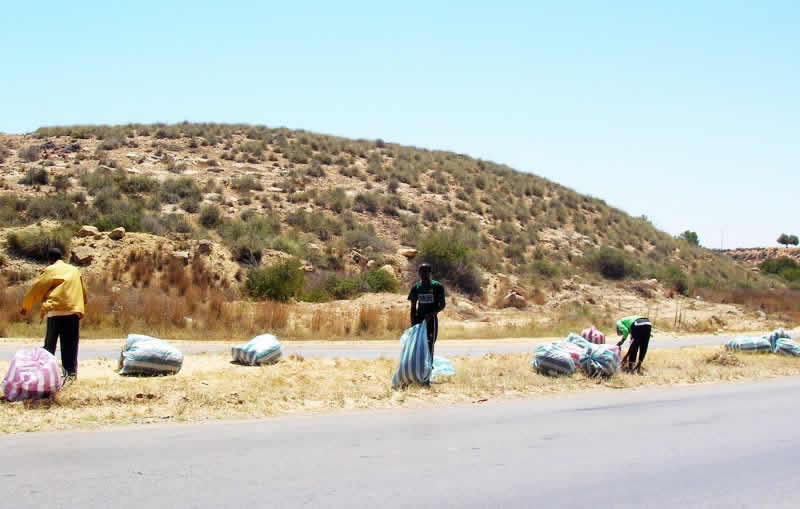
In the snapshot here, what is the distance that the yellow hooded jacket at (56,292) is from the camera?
36.9 feet

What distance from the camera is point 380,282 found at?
33094 millimetres

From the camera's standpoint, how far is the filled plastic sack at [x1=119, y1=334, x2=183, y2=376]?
12.8 meters

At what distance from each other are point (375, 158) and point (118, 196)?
2381 centimetres

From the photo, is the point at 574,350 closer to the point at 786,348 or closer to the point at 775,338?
the point at 786,348

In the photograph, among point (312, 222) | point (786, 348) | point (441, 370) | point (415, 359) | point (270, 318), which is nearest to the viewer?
point (415, 359)

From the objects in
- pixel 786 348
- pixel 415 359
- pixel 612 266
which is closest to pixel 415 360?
pixel 415 359

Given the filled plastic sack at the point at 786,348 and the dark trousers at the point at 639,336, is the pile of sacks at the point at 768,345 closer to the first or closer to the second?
the filled plastic sack at the point at 786,348

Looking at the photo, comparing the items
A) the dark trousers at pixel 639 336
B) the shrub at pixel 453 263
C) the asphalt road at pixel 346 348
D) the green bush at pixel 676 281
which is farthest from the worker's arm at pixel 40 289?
the green bush at pixel 676 281

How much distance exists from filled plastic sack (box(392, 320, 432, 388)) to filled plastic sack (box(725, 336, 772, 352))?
37.6 feet

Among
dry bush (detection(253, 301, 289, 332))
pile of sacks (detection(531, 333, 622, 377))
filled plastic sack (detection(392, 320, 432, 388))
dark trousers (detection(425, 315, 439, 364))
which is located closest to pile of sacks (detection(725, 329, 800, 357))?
pile of sacks (detection(531, 333, 622, 377))

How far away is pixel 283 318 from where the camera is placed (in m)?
23.8

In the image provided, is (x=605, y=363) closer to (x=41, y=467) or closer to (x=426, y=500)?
(x=426, y=500)

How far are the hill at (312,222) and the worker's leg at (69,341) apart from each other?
10535 mm

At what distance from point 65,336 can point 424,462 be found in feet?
20.4
